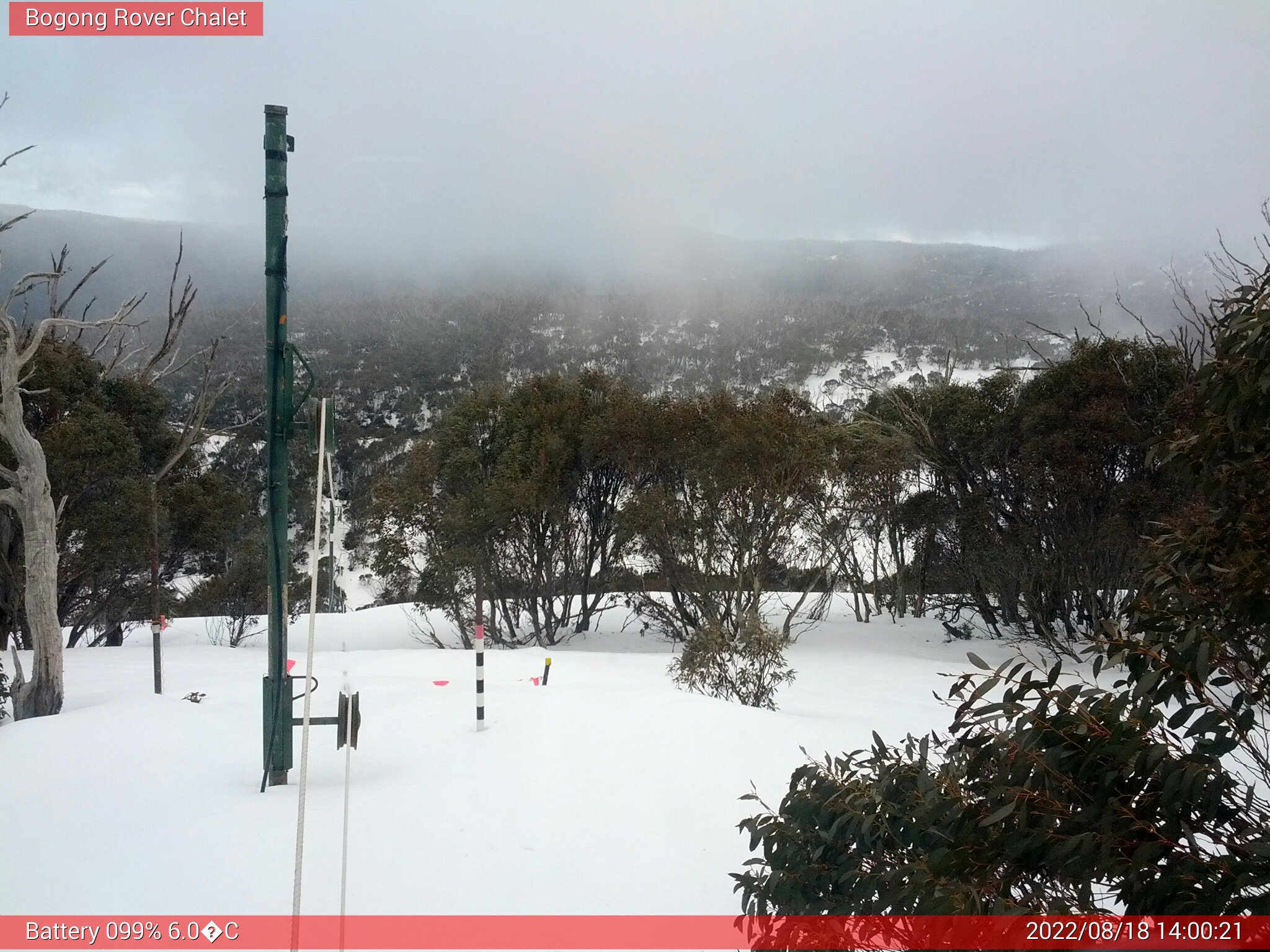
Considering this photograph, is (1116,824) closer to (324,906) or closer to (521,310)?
(324,906)

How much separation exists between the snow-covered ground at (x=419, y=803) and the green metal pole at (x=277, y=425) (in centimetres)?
33

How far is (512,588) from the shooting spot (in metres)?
17.6

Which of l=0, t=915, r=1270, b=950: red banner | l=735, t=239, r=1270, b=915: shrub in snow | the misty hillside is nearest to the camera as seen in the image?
l=735, t=239, r=1270, b=915: shrub in snow

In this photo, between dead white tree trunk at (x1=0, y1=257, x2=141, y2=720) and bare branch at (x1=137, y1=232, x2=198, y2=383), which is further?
bare branch at (x1=137, y1=232, x2=198, y2=383)

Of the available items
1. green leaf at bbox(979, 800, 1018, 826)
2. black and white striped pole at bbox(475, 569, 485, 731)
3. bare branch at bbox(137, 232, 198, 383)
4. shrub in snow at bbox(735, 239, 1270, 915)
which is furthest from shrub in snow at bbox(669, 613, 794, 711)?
bare branch at bbox(137, 232, 198, 383)

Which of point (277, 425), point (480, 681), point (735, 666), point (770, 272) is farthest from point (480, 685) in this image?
point (770, 272)

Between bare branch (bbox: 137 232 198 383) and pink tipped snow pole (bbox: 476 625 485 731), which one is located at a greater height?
bare branch (bbox: 137 232 198 383)

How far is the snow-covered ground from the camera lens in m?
3.16

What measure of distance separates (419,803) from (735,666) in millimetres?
5150

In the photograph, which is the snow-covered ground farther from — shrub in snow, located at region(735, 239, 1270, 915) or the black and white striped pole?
shrub in snow, located at region(735, 239, 1270, 915)

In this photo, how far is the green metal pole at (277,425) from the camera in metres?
4.42

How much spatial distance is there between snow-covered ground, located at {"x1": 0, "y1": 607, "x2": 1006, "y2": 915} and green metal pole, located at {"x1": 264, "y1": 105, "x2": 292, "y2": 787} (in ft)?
1.08

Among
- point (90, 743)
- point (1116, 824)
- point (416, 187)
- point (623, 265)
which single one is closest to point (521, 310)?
point (623, 265)

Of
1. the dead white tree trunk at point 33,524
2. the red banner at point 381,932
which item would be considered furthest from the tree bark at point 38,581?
the red banner at point 381,932
